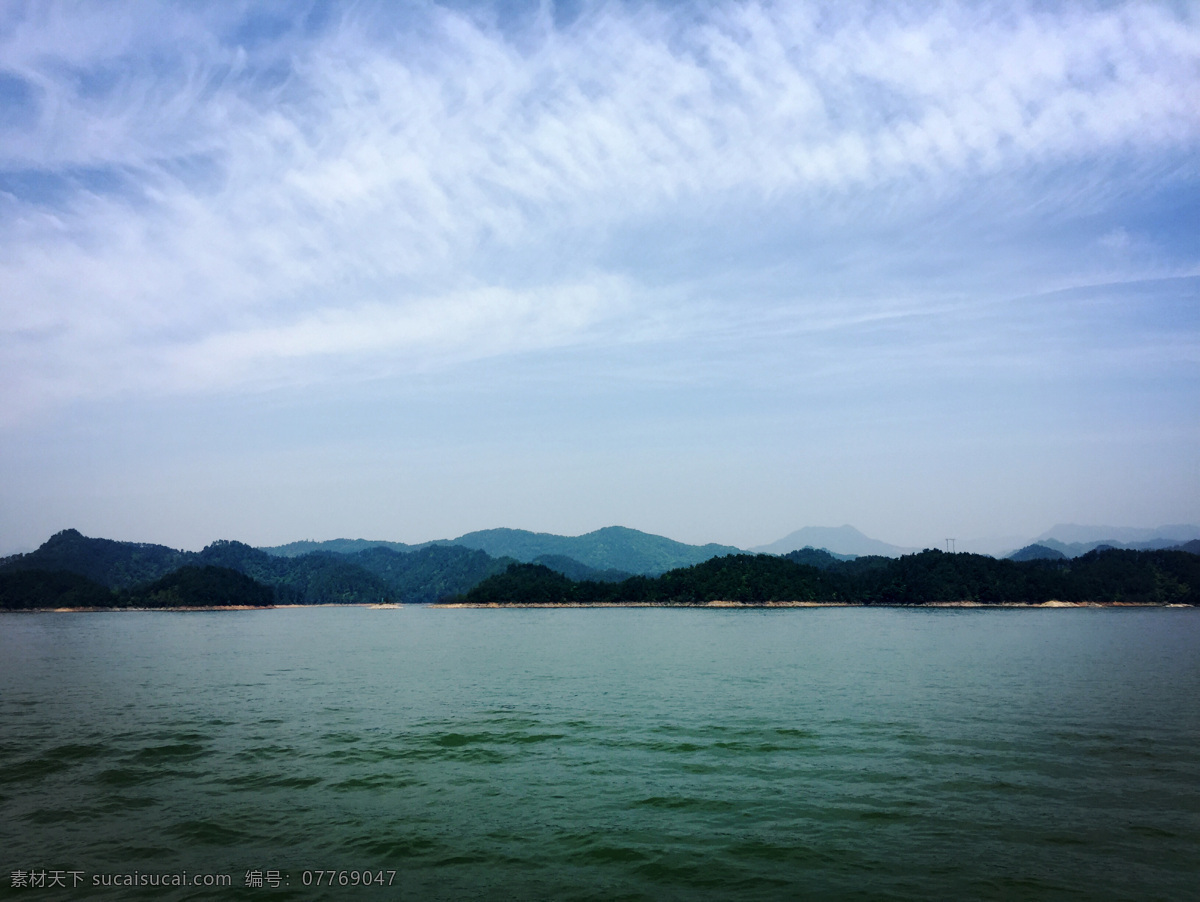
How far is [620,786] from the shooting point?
2105 centimetres

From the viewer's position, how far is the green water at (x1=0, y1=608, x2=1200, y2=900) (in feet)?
48.0

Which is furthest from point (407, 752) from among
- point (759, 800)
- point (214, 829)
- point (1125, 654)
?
point (1125, 654)

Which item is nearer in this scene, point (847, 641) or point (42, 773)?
point (42, 773)

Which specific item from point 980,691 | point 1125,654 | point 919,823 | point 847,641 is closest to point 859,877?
point 919,823

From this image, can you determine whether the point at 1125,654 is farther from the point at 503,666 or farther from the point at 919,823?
the point at 919,823

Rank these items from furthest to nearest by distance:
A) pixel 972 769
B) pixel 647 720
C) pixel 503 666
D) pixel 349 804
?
pixel 503 666 < pixel 647 720 < pixel 972 769 < pixel 349 804

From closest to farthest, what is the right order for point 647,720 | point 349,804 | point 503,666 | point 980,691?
point 349,804 → point 647,720 → point 980,691 → point 503,666

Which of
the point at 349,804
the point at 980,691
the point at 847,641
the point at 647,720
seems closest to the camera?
the point at 349,804

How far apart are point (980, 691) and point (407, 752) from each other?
33.7 meters

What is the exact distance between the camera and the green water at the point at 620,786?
14633mm

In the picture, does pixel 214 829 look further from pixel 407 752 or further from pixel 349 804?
pixel 407 752

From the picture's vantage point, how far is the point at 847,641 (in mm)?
83625

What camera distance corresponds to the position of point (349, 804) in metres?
19.3

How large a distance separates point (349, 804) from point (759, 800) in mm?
11683
